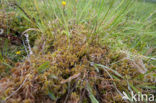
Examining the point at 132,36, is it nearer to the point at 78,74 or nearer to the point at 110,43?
the point at 110,43

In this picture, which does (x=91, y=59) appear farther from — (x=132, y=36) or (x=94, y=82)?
(x=132, y=36)

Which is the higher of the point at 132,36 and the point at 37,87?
the point at 132,36

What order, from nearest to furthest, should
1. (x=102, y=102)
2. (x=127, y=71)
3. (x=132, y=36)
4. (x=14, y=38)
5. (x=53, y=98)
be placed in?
(x=53, y=98) → (x=102, y=102) → (x=127, y=71) → (x=14, y=38) → (x=132, y=36)

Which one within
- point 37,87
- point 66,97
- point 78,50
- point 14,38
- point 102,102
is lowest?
point 102,102

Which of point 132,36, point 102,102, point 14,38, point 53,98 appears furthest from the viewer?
point 132,36

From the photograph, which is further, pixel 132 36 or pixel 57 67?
pixel 132 36

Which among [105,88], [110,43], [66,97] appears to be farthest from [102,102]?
[110,43]
